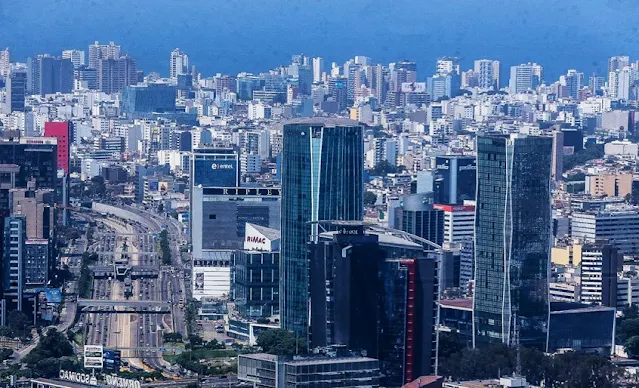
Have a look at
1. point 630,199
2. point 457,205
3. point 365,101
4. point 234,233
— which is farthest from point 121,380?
point 365,101

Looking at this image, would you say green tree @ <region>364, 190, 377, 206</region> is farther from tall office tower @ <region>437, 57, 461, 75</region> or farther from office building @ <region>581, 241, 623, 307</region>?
tall office tower @ <region>437, 57, 461, 75</region>


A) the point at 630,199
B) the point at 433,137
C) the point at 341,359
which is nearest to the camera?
the point at 341,359

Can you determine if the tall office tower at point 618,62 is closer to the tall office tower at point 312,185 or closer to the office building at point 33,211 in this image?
the office building at point 33,211

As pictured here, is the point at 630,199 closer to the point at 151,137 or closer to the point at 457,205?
the point at 457,205

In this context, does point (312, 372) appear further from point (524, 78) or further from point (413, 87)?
point (413, 87)

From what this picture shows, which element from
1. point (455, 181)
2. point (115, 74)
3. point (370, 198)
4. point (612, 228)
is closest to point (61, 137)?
point (370, 198)
